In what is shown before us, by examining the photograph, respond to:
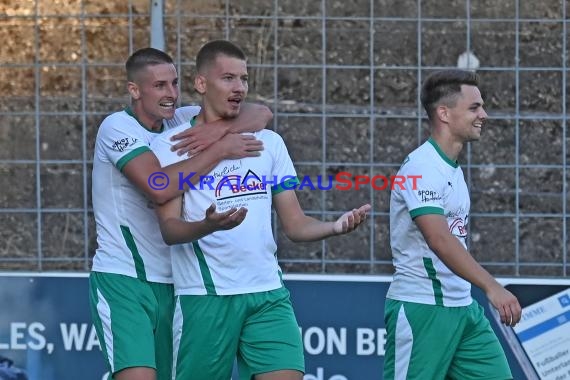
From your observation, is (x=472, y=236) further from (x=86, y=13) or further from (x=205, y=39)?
(x=86, y=13)

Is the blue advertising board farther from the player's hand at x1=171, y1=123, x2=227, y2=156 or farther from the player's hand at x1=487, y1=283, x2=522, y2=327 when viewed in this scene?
the player's hand at x1=487, y1=283, x2=522, y2=327

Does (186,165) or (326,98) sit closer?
(186,165)

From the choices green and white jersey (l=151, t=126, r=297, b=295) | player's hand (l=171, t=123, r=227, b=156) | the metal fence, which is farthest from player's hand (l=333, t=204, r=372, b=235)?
the metal fence

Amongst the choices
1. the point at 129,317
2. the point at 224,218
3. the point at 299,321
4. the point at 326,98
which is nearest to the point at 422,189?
the point at 224,218

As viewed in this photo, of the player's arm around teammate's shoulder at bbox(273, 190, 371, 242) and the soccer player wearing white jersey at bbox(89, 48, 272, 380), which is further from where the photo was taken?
the soccer player wearing white jersey at bbox(89, 48, 272, 380)

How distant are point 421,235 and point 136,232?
52.6 inches

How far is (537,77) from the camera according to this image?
26.2ft

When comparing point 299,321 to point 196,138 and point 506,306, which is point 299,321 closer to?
point 196,138

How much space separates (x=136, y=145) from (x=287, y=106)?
7.22ft

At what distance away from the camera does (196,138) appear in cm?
576

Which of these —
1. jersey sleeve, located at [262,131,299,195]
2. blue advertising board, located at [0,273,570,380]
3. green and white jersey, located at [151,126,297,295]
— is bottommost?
blue advertising board, located at [0,273,570,380]

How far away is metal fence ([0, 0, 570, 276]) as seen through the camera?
7930 millimetres

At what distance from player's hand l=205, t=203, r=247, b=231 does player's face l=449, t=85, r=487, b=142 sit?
1.58 meters

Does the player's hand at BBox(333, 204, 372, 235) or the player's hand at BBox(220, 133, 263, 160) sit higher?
the player's hand at BBox(220, 133, 263, 160)
